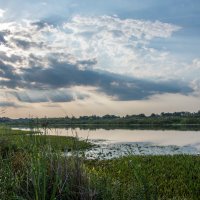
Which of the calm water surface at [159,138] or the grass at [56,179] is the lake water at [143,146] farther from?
the grass at [56,179]

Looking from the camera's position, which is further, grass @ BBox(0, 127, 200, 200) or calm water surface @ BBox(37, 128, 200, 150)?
calm water surface @ BBox(37, 128, 200, 150)

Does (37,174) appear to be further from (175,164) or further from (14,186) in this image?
(175,164)

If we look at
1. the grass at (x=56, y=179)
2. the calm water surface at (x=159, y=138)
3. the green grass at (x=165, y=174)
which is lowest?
the calm water surface at (x=159, y=138)

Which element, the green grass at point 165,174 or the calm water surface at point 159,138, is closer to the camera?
the green grass at point 165,174

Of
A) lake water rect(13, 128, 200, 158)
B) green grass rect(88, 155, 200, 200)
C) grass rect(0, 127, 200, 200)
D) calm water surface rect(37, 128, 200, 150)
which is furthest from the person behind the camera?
calm water surface rect(37, 128, 200, 150)

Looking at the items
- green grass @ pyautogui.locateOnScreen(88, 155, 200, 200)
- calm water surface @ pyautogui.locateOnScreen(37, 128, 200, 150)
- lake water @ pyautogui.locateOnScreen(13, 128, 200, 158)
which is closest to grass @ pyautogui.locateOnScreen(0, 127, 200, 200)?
green grass @ pyautogui.locateOnScreen(88, 155, 200, 200)

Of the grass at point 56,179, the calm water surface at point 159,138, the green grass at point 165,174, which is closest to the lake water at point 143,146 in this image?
the calm water surface at point 159,138

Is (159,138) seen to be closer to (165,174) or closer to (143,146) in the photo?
(143,146)

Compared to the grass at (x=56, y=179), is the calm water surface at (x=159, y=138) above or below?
below

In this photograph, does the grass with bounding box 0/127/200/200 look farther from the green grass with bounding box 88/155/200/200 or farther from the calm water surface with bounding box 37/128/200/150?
the calm water surface with bounding box 37/128/200/150

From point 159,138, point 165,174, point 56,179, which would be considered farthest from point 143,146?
point 56,179

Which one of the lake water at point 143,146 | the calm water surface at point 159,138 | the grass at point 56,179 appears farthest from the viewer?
the calm water surface at point 159,138

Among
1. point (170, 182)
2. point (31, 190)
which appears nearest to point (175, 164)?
point (170, 182)

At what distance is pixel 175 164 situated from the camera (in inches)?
718
